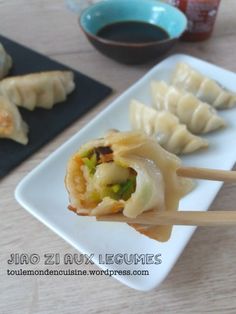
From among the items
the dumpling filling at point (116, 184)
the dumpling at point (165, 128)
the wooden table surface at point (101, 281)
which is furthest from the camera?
the dumpling at point (165, 128)

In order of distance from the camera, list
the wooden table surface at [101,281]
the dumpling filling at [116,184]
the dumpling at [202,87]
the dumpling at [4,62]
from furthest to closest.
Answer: the dumpling at [4,62] → the dumpling at [202,87] → the wooden table surface at [101,281] → the dumpling filling at [116,184]

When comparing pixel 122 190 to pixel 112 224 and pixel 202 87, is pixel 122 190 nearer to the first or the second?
pixel 112 224

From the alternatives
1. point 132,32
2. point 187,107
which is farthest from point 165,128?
point 132,32

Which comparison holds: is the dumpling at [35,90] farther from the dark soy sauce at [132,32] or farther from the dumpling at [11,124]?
the dark soy sauce at [132,32]

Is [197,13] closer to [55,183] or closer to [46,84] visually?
[46,84]

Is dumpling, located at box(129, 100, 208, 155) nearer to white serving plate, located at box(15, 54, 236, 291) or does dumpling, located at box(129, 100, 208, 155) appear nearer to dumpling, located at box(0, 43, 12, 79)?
white serving plate, located at box(15, 54, 236, 291)

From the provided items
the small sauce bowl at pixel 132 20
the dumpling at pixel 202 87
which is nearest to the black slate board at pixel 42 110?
the small sauce bowl at pixel 132 20

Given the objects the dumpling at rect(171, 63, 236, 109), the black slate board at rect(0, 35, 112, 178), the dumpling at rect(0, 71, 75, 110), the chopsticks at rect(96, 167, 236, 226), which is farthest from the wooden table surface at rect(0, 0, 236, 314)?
the dumpling at rect(171, 63, 236, 109)
